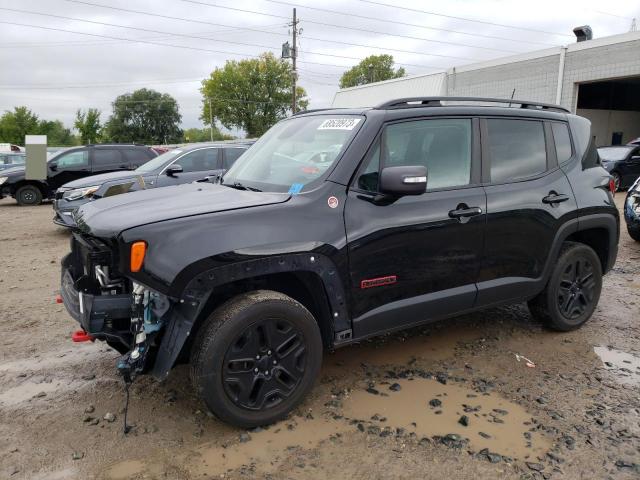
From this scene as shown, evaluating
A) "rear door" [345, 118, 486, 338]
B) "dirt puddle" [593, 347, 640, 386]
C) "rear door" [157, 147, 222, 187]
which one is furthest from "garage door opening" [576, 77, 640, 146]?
"rear door" [345, 118, 486, 338]

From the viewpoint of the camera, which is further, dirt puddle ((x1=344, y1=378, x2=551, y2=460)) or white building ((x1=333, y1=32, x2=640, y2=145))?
white building ((x1=333, y1=32, x2=640, y2=145))

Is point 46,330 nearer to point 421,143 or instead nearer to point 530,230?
point 421,143

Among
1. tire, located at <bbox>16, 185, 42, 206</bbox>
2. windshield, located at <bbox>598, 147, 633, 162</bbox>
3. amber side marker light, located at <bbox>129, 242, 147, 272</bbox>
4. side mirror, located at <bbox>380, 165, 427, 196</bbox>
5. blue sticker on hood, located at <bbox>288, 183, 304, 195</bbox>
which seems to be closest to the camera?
amber side marker light, located at <bbox>129, 242, 147, 272</bbox>

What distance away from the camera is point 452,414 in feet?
10.3

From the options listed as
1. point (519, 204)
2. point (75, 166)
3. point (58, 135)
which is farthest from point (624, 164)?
point (58, 135)

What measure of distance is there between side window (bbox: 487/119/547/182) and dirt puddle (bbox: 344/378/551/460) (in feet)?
5.09

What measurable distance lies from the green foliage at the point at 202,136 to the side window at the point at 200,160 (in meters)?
65.4

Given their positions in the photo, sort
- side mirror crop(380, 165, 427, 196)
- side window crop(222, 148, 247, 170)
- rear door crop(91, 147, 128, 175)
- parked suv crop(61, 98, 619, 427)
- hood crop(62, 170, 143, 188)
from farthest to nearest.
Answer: rear door crop(91, 147, 128, 175), side window crop(222, 148, 247, 170), hood crop(62, 170, 143, 188), side mirror crop(380, 165, 427, 196), parked suv crop(61, 98, 619, 427)

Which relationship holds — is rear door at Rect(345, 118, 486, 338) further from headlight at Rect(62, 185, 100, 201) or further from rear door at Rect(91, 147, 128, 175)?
rear door at Rect(91, 147, 128, 175)

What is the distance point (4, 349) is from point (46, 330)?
422mm

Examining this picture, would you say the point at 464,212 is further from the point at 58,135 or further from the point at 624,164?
the point at 58,135

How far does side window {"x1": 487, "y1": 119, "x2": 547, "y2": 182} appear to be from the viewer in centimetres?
378

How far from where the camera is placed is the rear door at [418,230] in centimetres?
315

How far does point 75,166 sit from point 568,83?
63.2 feet
